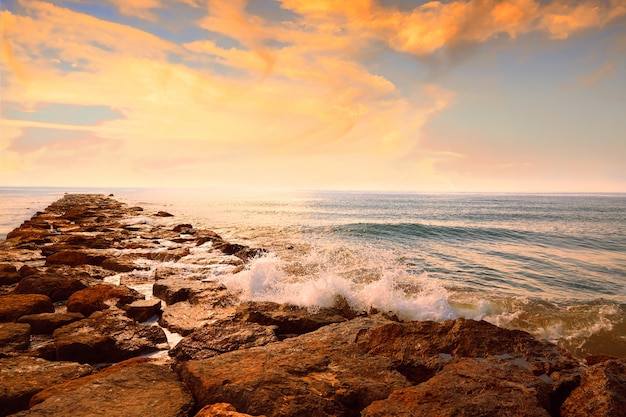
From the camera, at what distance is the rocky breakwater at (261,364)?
316 cm

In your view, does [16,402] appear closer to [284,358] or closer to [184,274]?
[284,358]

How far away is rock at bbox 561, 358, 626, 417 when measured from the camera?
2.92 metres

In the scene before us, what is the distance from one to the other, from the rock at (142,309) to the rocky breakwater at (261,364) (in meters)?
0.03

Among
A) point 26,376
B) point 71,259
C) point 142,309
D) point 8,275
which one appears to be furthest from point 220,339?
point 71,259

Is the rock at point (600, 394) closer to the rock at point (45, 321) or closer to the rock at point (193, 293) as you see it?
the rock at point (193, 293)

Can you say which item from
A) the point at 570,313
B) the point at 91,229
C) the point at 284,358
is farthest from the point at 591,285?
the point at 91,229

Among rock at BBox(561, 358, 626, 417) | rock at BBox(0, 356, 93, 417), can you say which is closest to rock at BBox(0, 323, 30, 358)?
rock at BBox(0, 356, 93, 417)

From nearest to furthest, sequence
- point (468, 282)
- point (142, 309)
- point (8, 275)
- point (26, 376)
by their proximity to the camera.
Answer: point (26, 376)
point (142, 309)
point (8, 275)
point (468, 282)

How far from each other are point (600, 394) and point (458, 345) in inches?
63.3

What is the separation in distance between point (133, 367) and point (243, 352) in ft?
4.08

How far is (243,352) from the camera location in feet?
14.3

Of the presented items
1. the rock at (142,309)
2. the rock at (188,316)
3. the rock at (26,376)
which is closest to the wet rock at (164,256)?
the rock at (188,316)

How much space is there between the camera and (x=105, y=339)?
4914mm

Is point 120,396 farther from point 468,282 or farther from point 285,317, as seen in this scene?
point 468,282
